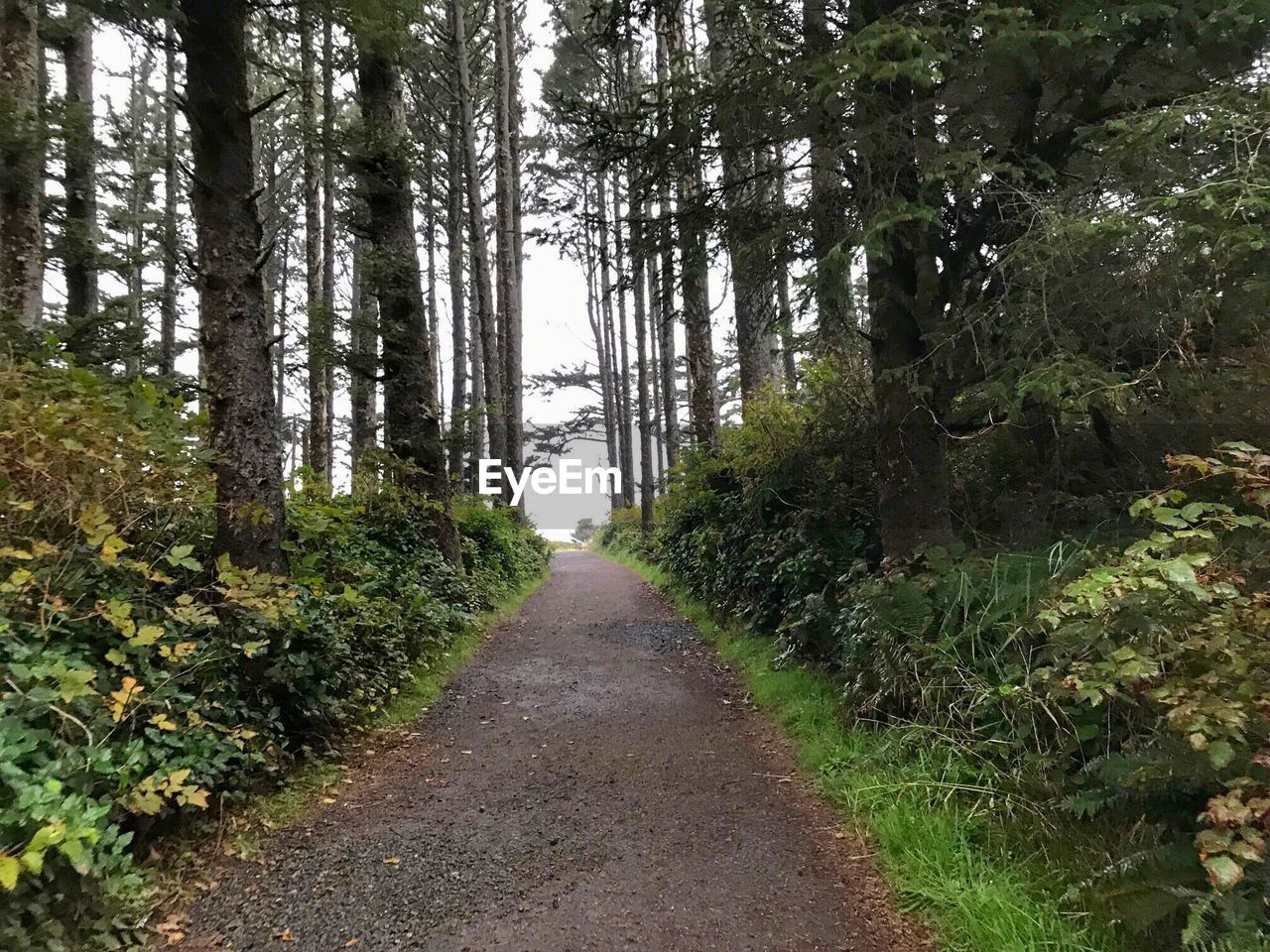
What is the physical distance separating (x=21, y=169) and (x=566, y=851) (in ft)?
25.3

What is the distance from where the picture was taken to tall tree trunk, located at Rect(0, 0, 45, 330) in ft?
20.0

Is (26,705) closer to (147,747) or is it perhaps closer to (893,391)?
(147,747)

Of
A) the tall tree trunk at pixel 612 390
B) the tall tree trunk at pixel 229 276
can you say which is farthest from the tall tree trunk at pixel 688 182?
the tall tree trunk at pixel 612 390

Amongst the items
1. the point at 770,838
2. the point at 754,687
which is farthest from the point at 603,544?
the point at 770,838

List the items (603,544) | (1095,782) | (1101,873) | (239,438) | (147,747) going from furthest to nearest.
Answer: (603,544) → (239,438) → (147,747) → (1095,782) → (1101,873)

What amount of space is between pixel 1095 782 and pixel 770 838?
1.50 m

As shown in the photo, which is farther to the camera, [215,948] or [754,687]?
[754,687]

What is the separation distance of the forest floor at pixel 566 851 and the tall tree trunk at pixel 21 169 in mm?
5518

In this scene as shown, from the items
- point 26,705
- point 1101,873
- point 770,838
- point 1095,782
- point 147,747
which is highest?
point 26,705

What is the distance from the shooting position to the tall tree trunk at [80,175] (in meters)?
7.16

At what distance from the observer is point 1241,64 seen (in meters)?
4.07

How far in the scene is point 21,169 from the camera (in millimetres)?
6277

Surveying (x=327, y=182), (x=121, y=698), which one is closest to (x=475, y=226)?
(x=327, y=182)

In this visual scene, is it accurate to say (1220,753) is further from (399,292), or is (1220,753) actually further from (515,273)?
(515,273)
